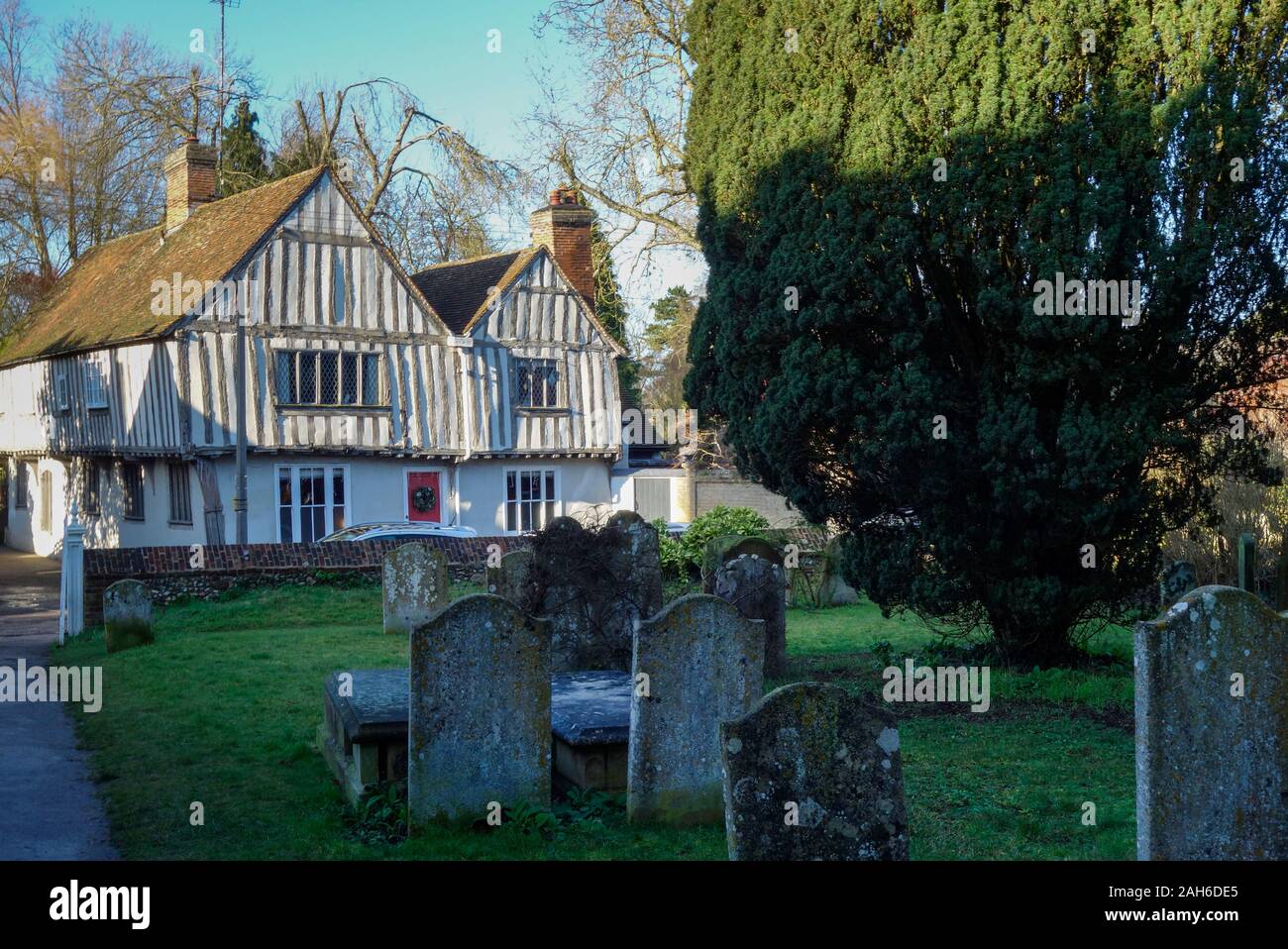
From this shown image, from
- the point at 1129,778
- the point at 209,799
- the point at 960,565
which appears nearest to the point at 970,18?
the point at 960,565

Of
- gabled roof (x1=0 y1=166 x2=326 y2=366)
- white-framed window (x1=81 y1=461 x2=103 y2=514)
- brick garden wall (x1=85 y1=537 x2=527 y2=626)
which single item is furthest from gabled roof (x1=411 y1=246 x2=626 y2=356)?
white-framed window (x1=81 y1=461 x2=103 y2=514)

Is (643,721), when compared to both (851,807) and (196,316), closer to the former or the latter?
(851,807)

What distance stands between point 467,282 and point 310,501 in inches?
313

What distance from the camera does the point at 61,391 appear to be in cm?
3206

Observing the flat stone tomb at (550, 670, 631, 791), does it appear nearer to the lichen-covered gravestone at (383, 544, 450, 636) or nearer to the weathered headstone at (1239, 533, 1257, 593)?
the lichen-covered gravestone at (383, 544, 450, 636)

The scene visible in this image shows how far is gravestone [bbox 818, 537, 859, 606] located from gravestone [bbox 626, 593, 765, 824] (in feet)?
42.0

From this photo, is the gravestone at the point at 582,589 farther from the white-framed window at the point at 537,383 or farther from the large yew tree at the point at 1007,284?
the white-framed window at the point at 537,383

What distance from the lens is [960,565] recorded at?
11.9 metres

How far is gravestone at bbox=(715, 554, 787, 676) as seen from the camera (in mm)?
→ 13141

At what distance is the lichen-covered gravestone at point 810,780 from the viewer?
5578 millimetres

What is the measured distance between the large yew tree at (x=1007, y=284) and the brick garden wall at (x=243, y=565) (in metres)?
8.35

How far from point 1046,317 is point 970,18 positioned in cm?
288

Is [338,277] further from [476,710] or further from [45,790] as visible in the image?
[476,710]

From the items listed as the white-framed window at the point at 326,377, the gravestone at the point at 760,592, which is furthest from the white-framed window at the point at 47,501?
the gravestone at the point at 760,592
